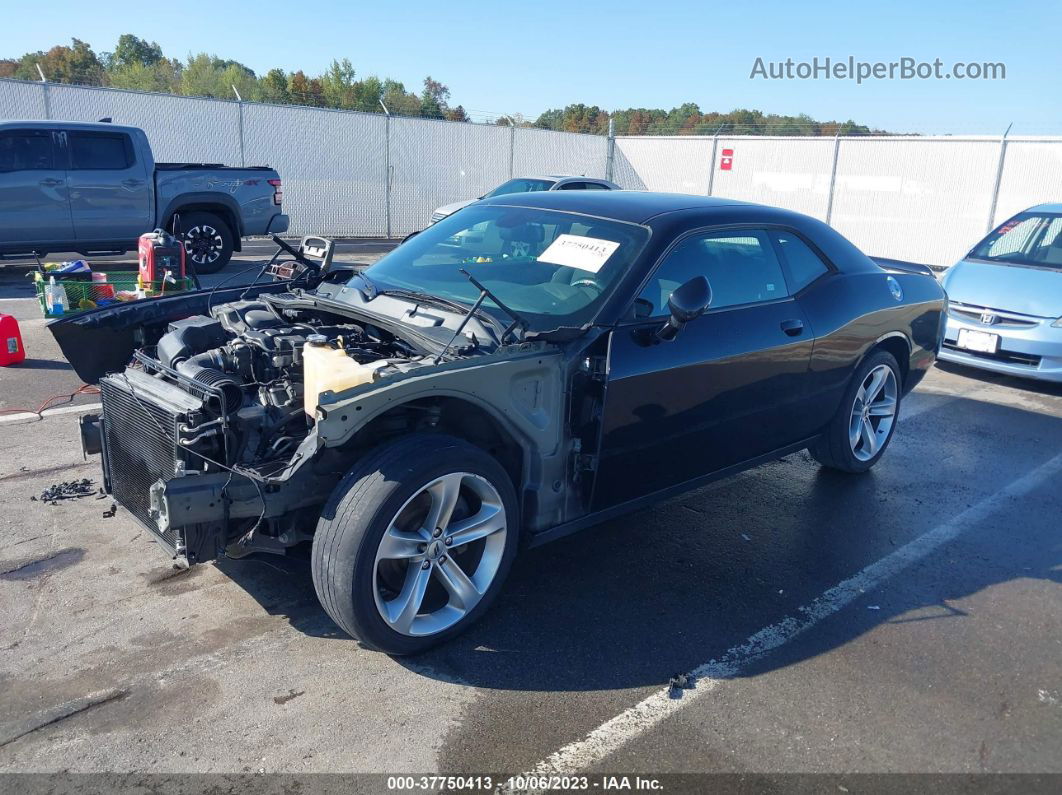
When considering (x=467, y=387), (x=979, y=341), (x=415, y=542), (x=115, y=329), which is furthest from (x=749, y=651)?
(x=979, y=341)

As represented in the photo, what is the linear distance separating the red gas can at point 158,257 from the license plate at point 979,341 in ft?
25.4

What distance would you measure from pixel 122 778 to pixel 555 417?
196cm

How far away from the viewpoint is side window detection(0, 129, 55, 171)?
10.8m

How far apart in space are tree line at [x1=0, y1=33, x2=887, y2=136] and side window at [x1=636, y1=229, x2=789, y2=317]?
61.0 feet

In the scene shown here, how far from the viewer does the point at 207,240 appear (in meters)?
12.3

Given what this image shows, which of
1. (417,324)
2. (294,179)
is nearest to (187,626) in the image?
(417,324)

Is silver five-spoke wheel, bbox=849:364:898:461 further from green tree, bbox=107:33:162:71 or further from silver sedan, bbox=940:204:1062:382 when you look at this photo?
green tree, bbox=107:33:162:71

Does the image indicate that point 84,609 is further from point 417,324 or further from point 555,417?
point 555,417

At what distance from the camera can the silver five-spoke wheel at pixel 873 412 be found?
527 centimetres

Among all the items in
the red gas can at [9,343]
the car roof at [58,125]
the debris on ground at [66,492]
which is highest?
the car roof at [58,125]

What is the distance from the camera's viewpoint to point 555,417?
3.47 metres

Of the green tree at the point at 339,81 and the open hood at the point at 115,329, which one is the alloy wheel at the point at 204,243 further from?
the green tree at the point at 339,81

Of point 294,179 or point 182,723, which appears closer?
point 182,723

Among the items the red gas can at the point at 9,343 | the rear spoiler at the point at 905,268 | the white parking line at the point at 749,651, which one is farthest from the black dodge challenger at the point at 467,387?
the red gas can at the point at 9,343
